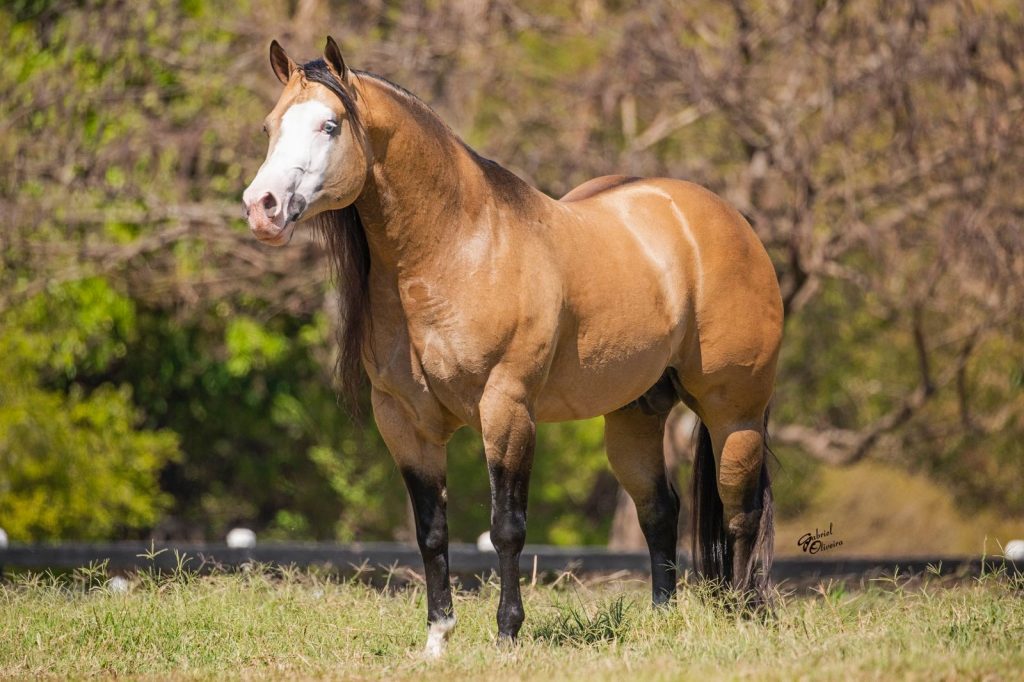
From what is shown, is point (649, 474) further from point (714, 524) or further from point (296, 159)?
point (296, 159)

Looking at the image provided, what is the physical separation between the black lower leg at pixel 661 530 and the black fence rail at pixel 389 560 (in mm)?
1166

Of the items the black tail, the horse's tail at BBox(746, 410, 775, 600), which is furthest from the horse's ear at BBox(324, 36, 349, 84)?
the horse's tail at BBox(746, 410, 775, 600)

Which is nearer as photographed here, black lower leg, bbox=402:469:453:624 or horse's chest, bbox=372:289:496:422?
horse's chest, bbox=372:289:496:422

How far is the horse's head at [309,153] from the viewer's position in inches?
174

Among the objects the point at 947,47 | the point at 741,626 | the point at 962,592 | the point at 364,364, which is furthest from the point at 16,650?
the point at 947,47

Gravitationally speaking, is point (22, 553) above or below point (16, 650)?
below

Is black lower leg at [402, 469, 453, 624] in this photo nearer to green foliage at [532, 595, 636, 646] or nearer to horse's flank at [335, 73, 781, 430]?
horse's flank at [335, 73, 781, 430]

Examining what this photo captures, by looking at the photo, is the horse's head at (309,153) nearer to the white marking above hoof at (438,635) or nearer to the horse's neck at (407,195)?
the horse's neck at (407,195)

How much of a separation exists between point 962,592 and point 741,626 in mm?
1490

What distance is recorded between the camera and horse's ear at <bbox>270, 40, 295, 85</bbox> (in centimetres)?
475

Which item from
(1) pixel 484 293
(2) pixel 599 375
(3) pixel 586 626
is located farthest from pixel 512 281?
(3) pixel 586 626

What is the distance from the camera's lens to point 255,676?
14.9 feet

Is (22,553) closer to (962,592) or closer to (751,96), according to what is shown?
(962,592)

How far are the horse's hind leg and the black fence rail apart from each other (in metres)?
1.19
